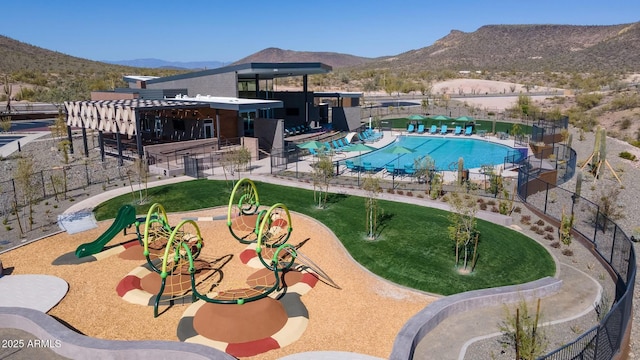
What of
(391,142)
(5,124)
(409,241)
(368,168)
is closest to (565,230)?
(409,241)

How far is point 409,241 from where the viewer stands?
17.9 meters

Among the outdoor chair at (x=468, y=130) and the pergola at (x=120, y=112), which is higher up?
the pergola at (x=120, y=112)

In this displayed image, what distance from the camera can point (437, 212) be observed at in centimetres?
2141

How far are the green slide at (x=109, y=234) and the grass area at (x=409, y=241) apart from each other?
3.97m

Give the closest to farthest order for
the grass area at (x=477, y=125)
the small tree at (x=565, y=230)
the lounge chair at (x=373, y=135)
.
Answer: the small tree at (x=565, y=230), the lounge chair at (x=373, y=135), the grass area at (x=477, y=125)

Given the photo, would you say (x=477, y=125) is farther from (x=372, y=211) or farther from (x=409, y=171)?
(x=372, y=211)

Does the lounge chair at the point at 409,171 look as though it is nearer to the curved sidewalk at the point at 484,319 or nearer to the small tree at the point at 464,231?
the small tree at the point at 464,231

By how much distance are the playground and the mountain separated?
365ft

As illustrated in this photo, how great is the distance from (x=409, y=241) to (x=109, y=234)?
1188cm

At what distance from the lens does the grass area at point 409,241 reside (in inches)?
589

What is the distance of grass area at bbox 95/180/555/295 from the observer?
49.1 ft

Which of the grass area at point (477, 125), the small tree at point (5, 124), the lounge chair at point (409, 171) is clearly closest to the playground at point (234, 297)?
the lounge chair at point (409, 171)

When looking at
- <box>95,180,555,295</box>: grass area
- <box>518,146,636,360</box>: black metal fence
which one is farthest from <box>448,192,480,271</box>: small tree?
<box>518,146,636,360</box>: black metal fence

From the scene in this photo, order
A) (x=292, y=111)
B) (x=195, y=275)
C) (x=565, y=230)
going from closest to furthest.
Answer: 1. (x=195, y=275)
2. (x=565, y=230)
3. (x=292, y=111)
